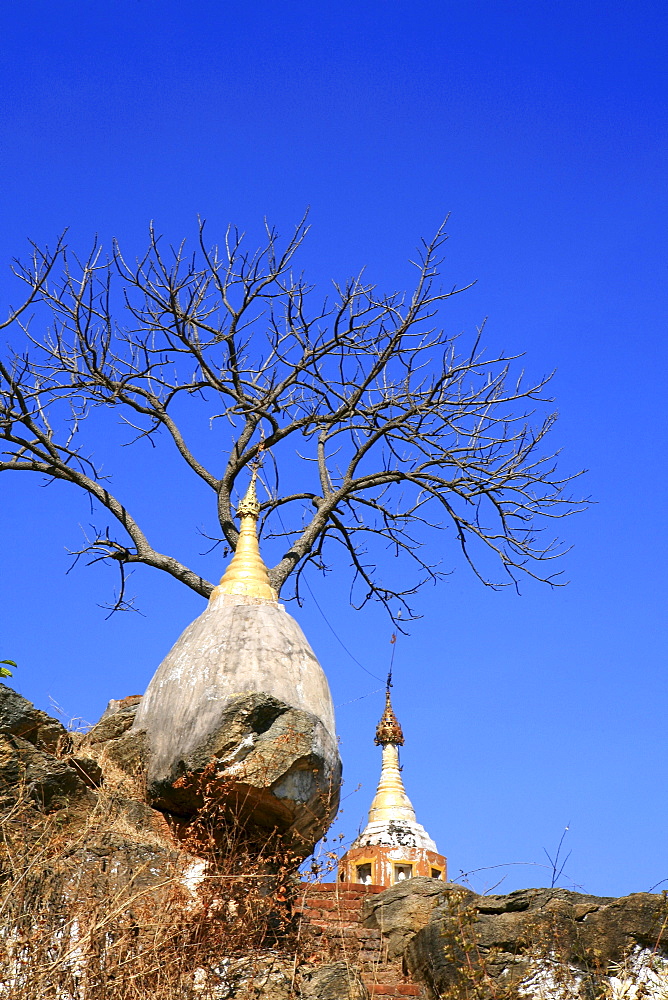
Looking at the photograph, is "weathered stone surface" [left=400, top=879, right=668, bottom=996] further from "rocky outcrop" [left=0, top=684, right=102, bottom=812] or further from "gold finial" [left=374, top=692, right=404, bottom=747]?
"gold finial" [left=374, top=692, right=404, bottom=747]

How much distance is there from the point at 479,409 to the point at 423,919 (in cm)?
558

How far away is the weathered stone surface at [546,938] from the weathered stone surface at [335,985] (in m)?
0.71

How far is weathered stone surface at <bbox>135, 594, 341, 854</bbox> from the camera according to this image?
6.83 metres

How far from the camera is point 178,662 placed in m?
7.57

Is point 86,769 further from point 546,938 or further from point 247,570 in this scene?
point 546,938

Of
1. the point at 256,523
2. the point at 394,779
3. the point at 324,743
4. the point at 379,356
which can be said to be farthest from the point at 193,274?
the point at 394,779

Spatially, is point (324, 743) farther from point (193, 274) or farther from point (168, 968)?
point (193, 274)

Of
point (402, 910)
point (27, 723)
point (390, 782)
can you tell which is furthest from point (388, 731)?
point (27, 723)

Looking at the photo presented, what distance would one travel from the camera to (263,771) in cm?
670

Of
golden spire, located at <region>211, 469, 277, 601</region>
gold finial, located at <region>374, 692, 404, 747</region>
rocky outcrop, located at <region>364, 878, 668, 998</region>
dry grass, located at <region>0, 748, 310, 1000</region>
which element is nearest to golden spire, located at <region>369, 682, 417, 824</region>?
gold finial, located at <region>374, 692, 404, 747</region>

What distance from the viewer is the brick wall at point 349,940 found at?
6.74 metres

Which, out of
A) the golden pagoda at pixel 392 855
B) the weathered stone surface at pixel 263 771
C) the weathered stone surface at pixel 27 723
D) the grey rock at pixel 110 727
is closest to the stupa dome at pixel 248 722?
the weathered stone surface at pixel 263 771

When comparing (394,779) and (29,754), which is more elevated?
(394,779)

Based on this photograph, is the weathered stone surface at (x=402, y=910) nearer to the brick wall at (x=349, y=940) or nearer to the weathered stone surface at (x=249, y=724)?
the brick wall at (x=349, y=940)
